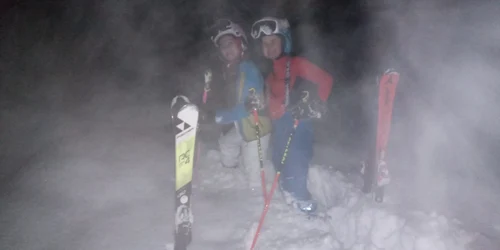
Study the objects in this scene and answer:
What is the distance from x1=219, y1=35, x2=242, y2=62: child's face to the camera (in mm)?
4246

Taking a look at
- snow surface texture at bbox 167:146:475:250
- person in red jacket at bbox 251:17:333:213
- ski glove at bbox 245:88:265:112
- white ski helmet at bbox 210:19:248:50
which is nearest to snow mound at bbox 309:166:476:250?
snow surface texture at bbox 167:146:475:250

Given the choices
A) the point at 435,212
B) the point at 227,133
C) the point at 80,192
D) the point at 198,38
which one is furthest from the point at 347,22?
the point at 80,192

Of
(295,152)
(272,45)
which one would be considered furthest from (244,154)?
(272,45)

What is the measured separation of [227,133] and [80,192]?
191 cm

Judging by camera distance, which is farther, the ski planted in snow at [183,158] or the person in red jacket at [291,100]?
the person in red jacket at [291,100]

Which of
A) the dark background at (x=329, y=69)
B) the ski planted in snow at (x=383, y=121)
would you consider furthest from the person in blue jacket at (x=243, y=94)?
the dark background at (x=329, y=69)

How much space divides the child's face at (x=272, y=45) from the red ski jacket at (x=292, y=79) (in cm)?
9

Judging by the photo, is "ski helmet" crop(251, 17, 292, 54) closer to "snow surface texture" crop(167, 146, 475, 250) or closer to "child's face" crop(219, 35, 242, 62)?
"child's face" crop(219, 35, 242, 62)

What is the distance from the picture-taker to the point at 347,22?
940cm

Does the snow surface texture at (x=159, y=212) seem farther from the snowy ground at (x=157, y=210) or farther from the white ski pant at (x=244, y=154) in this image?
the white ski pant at (x=244, y=154)

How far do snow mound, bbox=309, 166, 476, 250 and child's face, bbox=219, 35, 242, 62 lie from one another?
200 cm

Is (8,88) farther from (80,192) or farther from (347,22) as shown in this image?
(347,22)

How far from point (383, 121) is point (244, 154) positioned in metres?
1.63

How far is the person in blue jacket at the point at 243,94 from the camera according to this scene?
419cm
